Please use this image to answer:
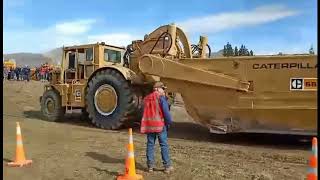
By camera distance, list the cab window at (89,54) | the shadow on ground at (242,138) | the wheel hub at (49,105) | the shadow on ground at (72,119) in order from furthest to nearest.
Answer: the wheel hub at (49,105)
the shadow on ground at (72,119)
the cab window at (89,54)
the shadow on ground at (242,138)

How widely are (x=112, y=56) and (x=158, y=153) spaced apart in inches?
234

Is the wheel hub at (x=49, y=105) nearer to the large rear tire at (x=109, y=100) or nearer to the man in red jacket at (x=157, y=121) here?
the large rear tire at (x=109, y=100)

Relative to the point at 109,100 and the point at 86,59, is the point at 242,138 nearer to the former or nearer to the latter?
the point at 109,100

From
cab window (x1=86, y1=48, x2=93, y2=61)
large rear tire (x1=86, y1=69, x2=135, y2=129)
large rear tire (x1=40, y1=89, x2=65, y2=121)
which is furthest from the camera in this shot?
large rear tire (x1=40, y1=89, x2=65, y2=121)

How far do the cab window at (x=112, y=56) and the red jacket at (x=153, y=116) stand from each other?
6.96 m

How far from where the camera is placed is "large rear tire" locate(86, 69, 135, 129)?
44.6 ft

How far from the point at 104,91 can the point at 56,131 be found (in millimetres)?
1689

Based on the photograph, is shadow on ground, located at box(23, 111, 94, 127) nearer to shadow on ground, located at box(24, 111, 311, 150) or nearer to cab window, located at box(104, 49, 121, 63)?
shadow on ground, located at box(24, 111, 311, 150)

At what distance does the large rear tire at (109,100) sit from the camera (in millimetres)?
13602

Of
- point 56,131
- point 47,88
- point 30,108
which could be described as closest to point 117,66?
point 56,131

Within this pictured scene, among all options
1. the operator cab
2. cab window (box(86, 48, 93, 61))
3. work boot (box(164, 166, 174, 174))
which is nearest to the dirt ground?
work boot (box(164, 166, 174, 174))

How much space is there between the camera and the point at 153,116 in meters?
8.27

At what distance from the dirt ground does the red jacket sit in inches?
29.3

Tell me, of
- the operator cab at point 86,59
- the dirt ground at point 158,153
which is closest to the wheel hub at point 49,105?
the dirt ground at point 158,153
